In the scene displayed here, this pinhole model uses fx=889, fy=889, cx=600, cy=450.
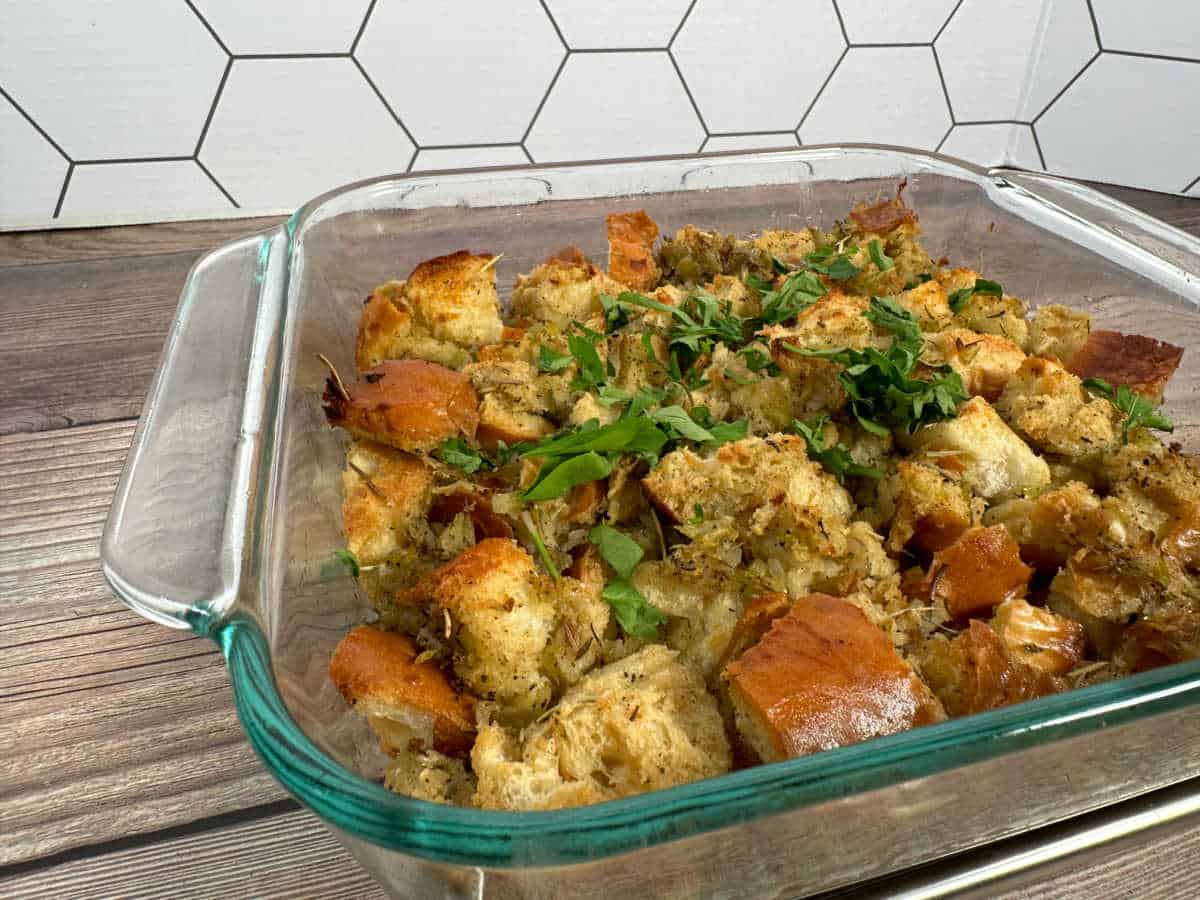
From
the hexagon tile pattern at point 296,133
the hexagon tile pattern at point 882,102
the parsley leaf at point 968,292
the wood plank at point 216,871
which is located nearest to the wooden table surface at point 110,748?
the wood plank at point 216,871

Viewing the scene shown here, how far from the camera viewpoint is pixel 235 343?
77cm

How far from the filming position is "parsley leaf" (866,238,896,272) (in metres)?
0.99

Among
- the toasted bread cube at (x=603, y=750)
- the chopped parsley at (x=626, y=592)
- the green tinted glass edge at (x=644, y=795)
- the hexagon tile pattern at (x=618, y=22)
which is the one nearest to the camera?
the green tinted glass edge at (x=644, y=795)

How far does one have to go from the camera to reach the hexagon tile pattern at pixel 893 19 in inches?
71.6

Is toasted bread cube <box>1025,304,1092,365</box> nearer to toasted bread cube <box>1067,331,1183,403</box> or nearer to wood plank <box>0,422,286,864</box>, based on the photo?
toasted bread cube <box>1067,331,1183,403</box>

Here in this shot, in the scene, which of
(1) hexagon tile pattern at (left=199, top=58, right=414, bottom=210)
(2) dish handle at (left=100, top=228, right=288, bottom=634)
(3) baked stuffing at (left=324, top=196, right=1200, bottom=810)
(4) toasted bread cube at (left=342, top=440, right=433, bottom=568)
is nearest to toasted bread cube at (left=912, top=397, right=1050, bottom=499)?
(3) baked stuffing at (left=324, top=196, right=1200, bottom=810)

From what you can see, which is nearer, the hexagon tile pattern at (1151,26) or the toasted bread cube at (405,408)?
the toasted bread cube at (405,408)

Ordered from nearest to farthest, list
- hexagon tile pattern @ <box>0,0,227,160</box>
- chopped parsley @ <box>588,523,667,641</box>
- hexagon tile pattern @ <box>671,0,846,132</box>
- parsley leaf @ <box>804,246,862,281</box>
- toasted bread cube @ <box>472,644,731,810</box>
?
toasted bread cube @ <box>472,644,731,810</box>
chopped parsley @ <box>588,523,667,641</box>
parsley leaf @ <box>804,246,862,281</box>
hexagon tile pattern @ <box>0,0,227,160</box>
hexagon tile pattern @ <box>671,0,846,132</box>

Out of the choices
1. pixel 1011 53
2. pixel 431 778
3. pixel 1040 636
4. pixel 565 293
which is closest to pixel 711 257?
pixel 565 293

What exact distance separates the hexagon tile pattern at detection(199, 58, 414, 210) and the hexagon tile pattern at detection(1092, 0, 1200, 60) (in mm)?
1429

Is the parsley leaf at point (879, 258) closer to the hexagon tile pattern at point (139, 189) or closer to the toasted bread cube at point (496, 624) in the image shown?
the toasted bread cube at point (496, 624)

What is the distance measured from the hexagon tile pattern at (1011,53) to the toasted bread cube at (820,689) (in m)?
1.78

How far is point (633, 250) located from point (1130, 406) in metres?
0.52

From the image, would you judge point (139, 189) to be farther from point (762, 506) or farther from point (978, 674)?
point (978, 674)
